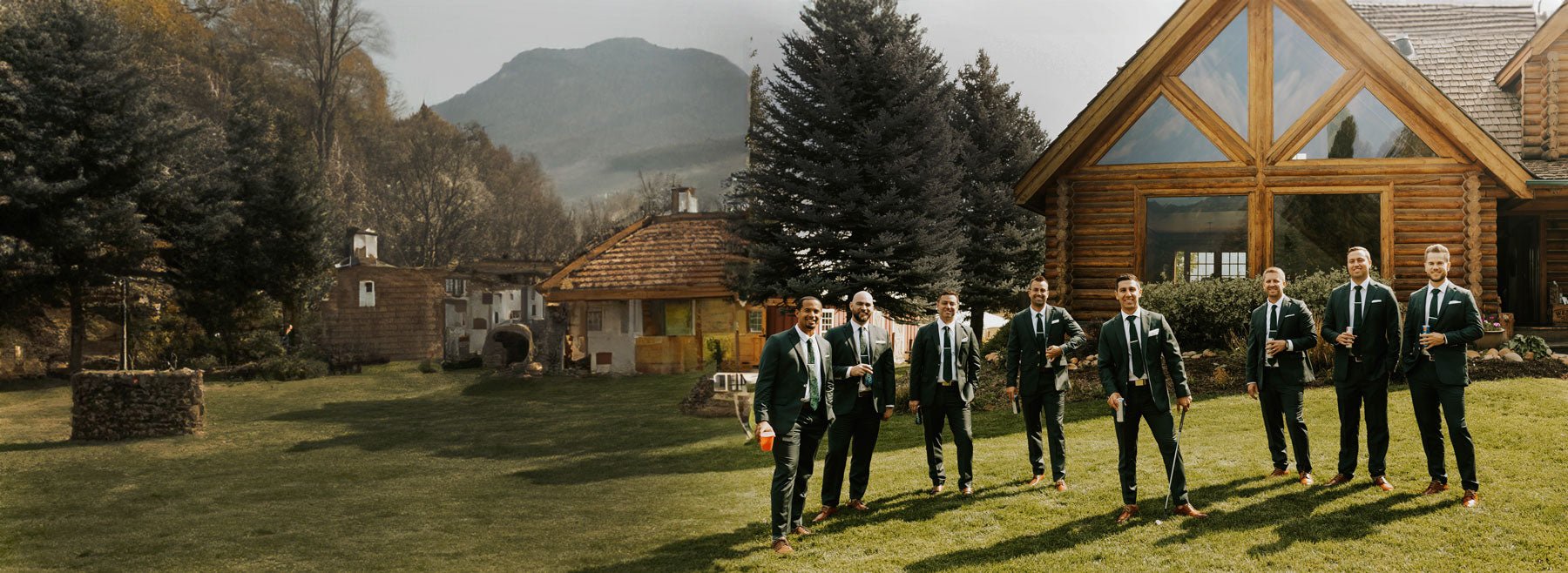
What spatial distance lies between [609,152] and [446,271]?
130757mm

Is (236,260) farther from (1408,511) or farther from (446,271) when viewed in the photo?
(1408,511)

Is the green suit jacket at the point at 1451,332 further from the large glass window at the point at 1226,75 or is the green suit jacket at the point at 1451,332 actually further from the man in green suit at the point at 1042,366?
the large glass window at the point at 1226,75

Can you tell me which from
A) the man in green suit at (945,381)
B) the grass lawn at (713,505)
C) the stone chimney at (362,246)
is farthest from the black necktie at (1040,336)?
the stone chimney at (362,246)

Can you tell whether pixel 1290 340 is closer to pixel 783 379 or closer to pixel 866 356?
pixel 866 356

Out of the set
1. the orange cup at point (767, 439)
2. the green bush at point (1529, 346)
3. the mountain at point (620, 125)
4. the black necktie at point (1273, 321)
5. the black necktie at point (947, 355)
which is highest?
the mountain at point (620, 125)

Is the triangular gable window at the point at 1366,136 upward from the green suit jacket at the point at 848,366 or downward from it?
upward

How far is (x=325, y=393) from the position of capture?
26578 mm

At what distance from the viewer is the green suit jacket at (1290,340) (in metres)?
9.03

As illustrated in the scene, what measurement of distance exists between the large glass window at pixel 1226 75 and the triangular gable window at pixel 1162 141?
1.60 ft

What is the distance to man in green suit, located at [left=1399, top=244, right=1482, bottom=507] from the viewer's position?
8.09 meters

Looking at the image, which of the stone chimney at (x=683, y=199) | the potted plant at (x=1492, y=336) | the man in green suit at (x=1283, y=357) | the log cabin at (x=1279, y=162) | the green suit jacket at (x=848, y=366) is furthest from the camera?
the stone chimney at (x=683, y=199)

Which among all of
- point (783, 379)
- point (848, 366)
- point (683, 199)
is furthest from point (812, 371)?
point (683, 199)

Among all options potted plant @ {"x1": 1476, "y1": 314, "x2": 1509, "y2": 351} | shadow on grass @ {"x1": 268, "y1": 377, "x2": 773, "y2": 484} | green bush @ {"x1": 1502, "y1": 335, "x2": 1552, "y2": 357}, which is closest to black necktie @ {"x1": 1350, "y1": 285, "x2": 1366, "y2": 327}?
shadow on grass @ {"x1": 268, "y1": 377, "x2": 773, "y2": 484}

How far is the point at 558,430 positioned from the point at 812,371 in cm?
1052
